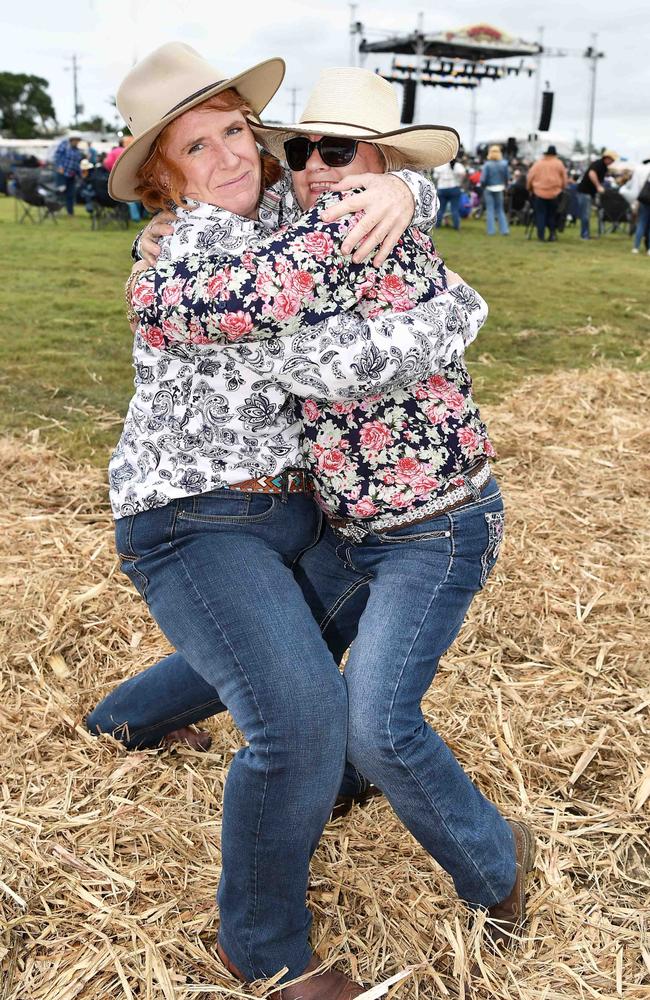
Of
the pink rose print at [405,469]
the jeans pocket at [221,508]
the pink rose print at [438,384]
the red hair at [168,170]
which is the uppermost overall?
the red hair at [168,170]

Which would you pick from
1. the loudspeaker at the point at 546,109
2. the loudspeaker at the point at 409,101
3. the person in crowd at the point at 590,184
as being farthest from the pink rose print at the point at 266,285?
the loudspeaker at the point at 546,109

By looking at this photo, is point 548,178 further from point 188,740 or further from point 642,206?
point 188,740

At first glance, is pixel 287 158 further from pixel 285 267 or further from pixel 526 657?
pixel 526 657

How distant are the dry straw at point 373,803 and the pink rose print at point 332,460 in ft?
4.44

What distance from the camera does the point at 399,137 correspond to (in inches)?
108

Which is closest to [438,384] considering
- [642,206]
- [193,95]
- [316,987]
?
[193,95]

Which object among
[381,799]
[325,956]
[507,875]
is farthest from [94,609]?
[507,875]

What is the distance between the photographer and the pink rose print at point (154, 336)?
257 centimetres

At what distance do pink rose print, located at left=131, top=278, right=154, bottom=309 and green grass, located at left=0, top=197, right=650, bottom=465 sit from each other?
4.05 meters

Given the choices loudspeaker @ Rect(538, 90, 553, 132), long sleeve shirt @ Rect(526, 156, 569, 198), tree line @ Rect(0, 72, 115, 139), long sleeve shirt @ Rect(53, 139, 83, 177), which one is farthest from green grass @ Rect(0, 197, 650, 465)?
tree line @ Rect(0, 72, 115, 139)

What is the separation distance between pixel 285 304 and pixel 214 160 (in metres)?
0.62

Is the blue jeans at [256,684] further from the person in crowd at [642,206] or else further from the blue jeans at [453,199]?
the blue jeans at [453,199]

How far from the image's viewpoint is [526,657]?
436 cm

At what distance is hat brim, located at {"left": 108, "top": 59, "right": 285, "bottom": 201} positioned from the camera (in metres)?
2.66
